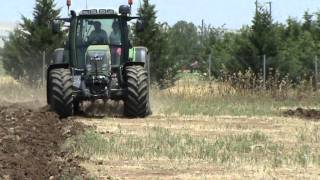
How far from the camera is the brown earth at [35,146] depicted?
7.61 m

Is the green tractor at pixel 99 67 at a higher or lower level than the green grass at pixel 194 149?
higher

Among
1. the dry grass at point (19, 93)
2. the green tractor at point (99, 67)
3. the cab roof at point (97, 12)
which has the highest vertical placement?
the cab roof at point (97, 12)

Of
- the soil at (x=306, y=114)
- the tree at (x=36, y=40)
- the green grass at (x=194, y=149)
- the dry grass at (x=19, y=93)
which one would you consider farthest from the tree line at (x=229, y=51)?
the green grass at (x=194, y=149)

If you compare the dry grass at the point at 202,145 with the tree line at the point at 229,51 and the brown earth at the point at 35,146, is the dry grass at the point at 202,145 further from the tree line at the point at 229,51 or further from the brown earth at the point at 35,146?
the tree line at the point at 229,51

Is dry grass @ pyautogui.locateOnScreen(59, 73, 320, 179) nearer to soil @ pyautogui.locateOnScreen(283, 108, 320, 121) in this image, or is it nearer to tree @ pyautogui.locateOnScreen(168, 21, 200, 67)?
soil @ pyautogui.locateOnScreen(283, 108, 320, 121)

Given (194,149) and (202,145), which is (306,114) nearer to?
(202,145)

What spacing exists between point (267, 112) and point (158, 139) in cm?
666

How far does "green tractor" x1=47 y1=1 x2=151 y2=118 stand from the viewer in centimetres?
1470

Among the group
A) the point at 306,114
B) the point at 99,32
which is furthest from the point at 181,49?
the point at 99,32

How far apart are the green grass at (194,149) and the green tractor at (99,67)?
3512 millimetres

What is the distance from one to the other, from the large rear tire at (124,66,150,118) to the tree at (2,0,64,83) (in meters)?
12.1

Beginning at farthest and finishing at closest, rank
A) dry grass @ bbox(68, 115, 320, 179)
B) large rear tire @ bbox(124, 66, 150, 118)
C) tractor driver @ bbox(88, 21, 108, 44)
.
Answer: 1. tractor driver @ bbox(88, 21, 108, 44)
2. large rear tire @ bbox(124, 66, 150, 118)
3. dry grass @ bbox(68, 115, 320, 179)

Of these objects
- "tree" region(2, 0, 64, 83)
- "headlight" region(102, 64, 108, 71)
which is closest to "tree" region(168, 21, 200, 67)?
"tree" region(2, 0, 64, 83)

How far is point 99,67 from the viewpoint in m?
15.0
